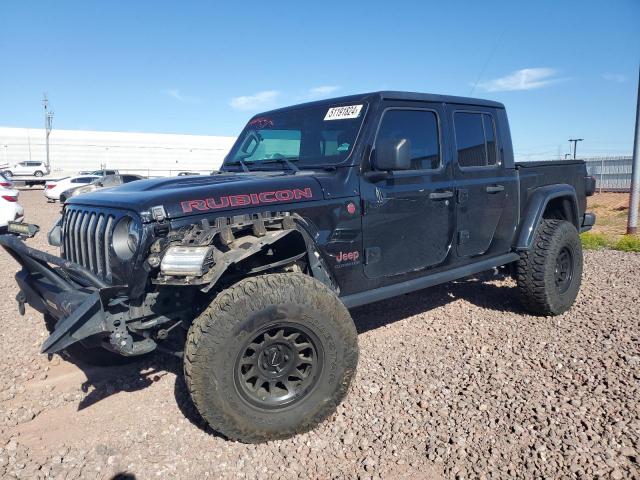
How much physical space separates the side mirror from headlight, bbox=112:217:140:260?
1623mm

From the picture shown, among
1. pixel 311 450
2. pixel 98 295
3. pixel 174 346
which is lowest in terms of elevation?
pixel 311 450

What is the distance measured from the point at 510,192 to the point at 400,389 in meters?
2.25

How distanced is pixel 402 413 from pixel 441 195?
5.59 ft

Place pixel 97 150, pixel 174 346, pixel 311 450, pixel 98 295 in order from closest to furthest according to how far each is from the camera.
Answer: pixel 98 295 < pixel 311 450 < pixel 174 346 < pixel 97 150

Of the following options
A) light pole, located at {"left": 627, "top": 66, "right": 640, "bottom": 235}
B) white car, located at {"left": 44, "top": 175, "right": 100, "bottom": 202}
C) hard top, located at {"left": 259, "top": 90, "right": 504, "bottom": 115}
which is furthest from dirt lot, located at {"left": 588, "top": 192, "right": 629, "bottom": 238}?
white car, located at {"left": 44, "top": 175, "right": 100, "bottom": 202}

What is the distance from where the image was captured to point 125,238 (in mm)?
2924

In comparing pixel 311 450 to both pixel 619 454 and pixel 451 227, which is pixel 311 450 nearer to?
pixel 619 454

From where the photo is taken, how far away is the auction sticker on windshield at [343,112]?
375 centimetres

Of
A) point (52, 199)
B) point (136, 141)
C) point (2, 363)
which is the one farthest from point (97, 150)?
point (2, 363)

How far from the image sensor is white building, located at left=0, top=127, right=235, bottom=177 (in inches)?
1917

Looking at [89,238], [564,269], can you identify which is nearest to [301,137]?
[89,238]

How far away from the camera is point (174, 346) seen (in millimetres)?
3275

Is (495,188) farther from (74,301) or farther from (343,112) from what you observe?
(74,301)

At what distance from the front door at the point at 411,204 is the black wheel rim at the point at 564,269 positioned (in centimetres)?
163
